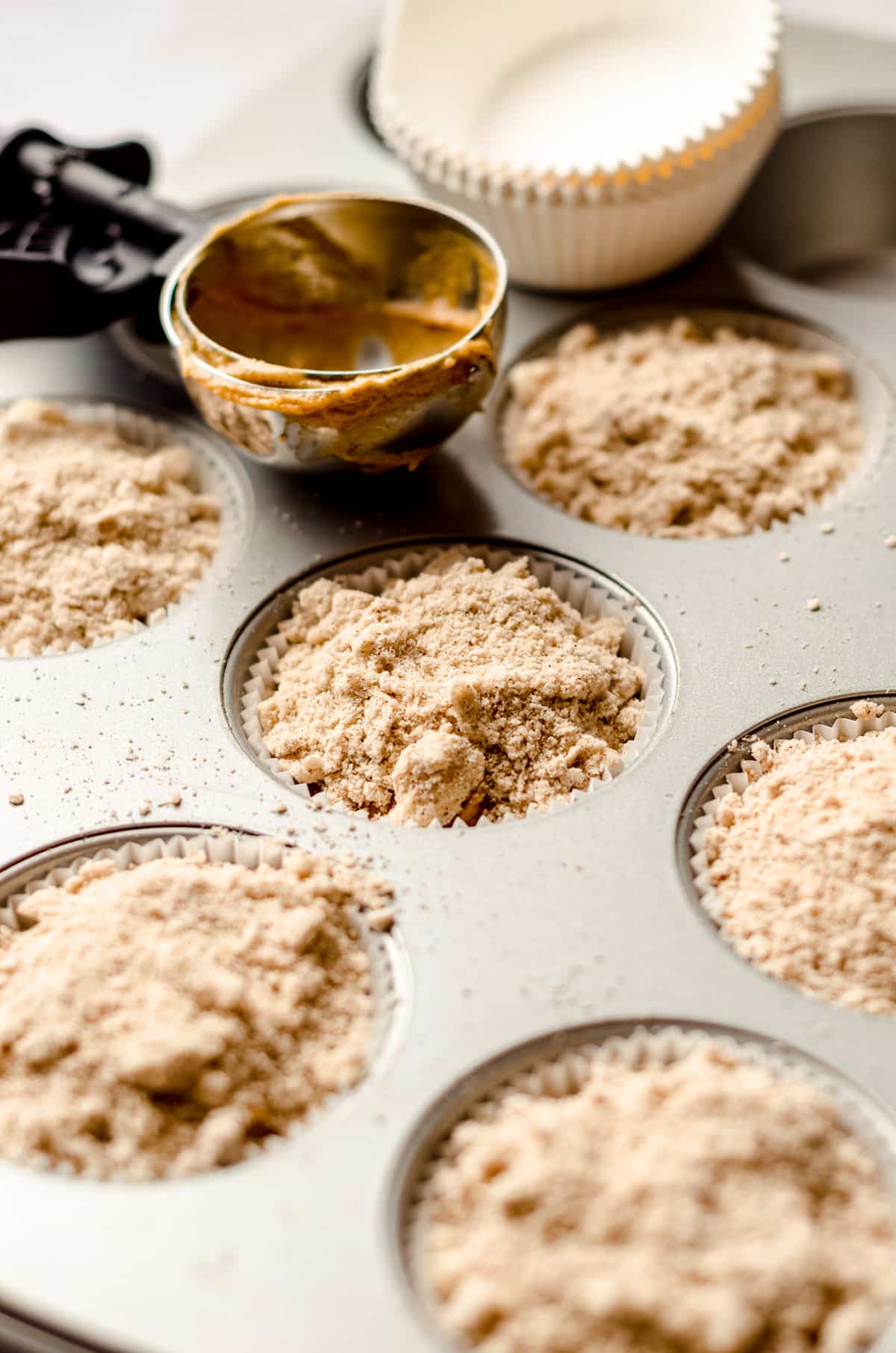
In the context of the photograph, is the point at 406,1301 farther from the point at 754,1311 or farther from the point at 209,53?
the point at 209,53

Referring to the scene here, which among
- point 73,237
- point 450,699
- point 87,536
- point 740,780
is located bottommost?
point 740,780

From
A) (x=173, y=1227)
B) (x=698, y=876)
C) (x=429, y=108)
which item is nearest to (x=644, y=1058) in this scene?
(x=698, y=876)

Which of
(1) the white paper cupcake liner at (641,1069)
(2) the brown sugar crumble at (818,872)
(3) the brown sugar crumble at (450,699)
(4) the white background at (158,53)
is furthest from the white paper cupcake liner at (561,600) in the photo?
(4) the white background at (158,53)

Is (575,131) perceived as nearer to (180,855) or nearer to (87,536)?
(87,536)

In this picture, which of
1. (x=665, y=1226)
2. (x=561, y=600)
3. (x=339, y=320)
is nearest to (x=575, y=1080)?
(x=665, y=1226)

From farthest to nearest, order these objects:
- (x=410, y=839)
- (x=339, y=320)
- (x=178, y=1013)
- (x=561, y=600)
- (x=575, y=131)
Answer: (x=575, y=131)
(x=339, y=320)
(x=561, y=600)
(x=410, y=839)
(x=178, y=1013)

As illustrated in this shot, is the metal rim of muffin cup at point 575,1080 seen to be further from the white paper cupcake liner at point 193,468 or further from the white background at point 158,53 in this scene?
the white background at point 158,53
